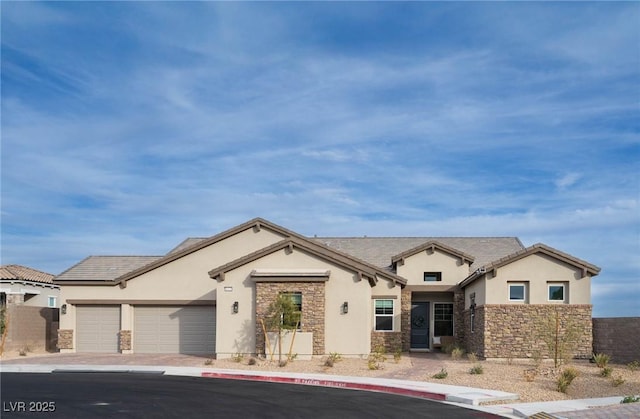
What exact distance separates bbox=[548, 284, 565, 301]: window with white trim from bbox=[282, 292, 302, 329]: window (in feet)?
34.7

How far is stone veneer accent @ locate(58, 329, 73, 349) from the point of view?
3494 centimetres

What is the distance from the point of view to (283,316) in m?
30.0

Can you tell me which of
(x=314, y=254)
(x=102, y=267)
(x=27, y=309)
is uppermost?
(x=314, y=254)

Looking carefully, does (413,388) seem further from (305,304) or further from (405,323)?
(405,323)

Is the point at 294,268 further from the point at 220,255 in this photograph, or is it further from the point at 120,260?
the point at 120,260

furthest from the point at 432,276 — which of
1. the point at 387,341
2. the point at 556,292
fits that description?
the point at 556,292

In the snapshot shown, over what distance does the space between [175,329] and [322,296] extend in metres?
8.22

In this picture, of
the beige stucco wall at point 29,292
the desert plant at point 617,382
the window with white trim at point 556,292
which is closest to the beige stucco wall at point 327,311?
the window with white trim at point 556,292

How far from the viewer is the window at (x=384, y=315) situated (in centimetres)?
3412

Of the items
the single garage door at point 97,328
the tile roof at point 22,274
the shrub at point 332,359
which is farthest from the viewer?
the tile roof at point 22,274

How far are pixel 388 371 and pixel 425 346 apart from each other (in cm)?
1231

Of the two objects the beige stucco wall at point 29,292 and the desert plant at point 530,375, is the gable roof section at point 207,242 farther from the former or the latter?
the desert plant at point 530,375

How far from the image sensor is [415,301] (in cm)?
3831

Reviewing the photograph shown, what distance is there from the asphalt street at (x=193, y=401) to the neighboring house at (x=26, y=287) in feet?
62.1
